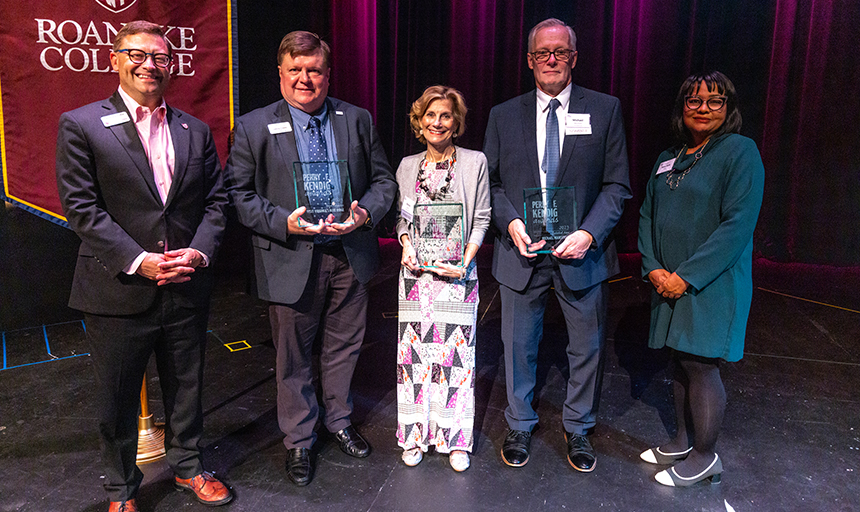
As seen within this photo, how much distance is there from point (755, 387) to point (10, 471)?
3853mm

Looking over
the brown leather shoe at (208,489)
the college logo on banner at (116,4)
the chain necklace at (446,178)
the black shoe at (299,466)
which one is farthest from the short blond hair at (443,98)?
the college logo on banner at (116,4)

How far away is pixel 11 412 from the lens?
118 inches

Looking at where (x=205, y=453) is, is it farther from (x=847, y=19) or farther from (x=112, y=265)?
(x=847, y=19)

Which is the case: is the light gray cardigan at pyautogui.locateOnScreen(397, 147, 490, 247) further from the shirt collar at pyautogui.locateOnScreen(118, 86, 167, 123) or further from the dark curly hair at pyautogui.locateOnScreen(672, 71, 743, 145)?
the shirt collar at pyautogui.locateOnScreen(118, 86, 167, 123)

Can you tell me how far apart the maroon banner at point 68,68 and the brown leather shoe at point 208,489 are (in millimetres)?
2287

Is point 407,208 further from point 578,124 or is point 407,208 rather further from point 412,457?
point 412,457

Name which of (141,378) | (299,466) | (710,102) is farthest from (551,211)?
(141,378)

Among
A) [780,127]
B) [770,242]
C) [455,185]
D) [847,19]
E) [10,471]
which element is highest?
[847,19]

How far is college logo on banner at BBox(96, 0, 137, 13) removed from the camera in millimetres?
3492

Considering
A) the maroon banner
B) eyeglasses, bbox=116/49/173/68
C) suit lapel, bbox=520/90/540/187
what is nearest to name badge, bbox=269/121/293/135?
eyeglasses, bbox=116/49/173/68

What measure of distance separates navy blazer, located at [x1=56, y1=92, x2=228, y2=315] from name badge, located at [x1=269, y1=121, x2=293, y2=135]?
11.6 inches

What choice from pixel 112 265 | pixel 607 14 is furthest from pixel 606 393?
pixel 607 14

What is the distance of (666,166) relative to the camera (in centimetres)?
244

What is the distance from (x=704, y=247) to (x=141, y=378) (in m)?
2.23
